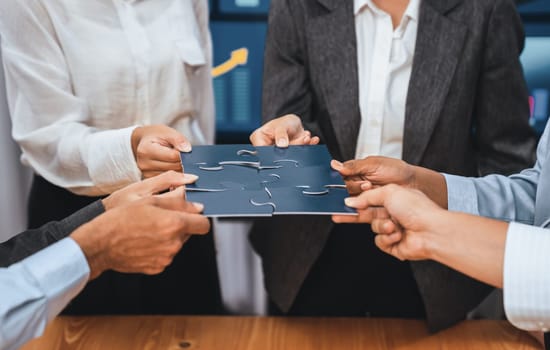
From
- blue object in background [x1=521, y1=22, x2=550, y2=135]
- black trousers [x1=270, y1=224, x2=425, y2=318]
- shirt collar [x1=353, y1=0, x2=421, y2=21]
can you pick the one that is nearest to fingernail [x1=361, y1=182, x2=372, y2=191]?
black trousers [x1=270, y1=224, x2=425, y2=318]

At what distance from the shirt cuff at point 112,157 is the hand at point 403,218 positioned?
2.18 feet

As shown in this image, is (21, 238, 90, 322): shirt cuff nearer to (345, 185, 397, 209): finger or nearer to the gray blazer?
(345, 185, 397, 209): finger

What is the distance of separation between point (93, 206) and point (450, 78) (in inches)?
36.6

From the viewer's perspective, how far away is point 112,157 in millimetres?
1731

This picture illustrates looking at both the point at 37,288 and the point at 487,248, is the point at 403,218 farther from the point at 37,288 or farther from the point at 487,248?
the point at 37,288

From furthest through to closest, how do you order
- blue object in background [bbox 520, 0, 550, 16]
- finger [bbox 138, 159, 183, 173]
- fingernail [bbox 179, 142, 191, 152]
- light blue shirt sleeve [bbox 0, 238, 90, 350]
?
blue object in background [bbox 520, 0, 550, 16], finger [bbox 138, 159, 183, 173], fingernail [bbox 179, 142, 191, 152], light blue shirt sleeve [bbox 0, 238, 90, 350]

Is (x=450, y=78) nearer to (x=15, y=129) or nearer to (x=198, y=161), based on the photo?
(x=198, y=161)

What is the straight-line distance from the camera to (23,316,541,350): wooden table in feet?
4.64

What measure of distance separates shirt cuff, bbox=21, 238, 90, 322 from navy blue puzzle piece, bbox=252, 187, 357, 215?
1.05ft

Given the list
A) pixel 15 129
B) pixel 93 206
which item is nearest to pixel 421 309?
pixel 93 206

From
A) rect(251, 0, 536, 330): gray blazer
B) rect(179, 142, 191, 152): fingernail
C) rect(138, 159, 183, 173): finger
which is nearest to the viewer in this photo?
rect(179, 142, 191, 152): fingernail

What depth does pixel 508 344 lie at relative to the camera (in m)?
1.42

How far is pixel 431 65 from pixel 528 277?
0.73m

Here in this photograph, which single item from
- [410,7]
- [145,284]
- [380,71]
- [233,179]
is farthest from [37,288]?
[410,7]
